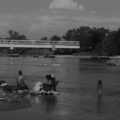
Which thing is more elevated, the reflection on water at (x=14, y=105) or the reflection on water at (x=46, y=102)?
the reflection on water at (x=14, y=105)

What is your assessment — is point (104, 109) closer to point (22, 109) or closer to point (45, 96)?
point (22, 109)

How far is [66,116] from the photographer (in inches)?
807

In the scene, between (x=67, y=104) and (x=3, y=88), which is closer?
(x=67, y=104)

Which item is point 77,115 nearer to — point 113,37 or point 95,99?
point 95,99

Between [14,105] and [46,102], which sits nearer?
[14,105]

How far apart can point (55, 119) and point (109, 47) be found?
174179 mm

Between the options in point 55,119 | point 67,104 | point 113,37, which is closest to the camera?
point 55,119

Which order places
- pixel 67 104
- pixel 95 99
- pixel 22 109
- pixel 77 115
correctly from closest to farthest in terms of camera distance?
1. pixel 77 115
2. pixel 22 109
3. pixel 67 104
4. pixel 95 99

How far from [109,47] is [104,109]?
559ft

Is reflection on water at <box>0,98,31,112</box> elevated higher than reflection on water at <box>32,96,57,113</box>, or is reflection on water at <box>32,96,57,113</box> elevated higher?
reflection on water at <box>0,98,31,112</box>

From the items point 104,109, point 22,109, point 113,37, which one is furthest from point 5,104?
point 113,37

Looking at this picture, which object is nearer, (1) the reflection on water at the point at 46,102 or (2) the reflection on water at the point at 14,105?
(2) the reflection on water at the point at 14,105

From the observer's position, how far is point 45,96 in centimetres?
2831

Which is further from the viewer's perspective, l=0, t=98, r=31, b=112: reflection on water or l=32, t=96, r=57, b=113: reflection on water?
l=32, t=96, r=57, b=113: reflection on water
